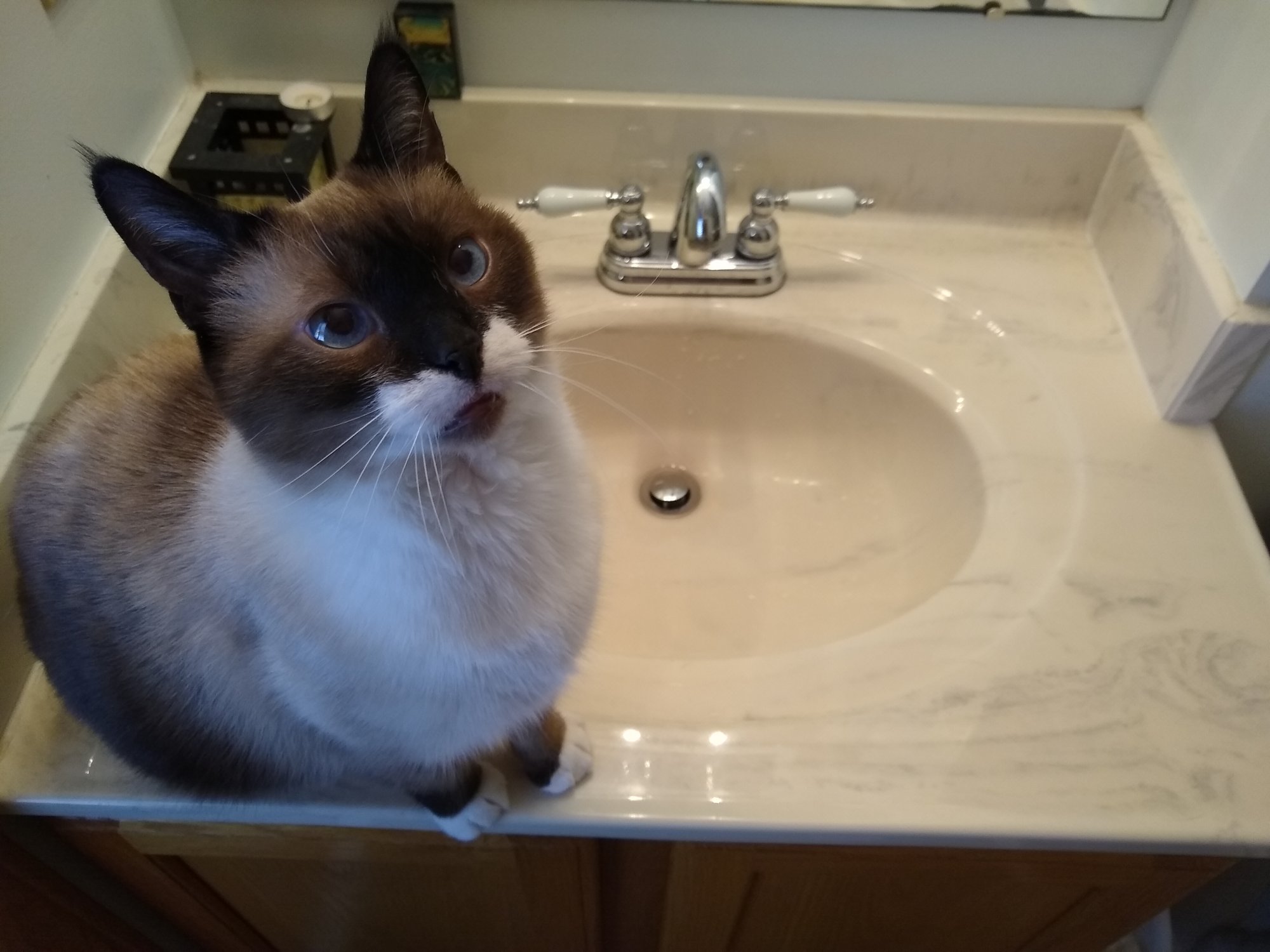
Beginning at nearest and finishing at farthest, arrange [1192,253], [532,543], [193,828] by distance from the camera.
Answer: [532,543]
[193,828]
[1192,253]

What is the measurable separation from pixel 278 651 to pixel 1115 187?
948 millimetres

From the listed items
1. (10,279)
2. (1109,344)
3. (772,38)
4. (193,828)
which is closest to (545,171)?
(772,38)

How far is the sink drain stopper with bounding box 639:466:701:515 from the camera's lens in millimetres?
992

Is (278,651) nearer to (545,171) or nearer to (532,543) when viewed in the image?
(532,543)

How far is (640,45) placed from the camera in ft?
3.00

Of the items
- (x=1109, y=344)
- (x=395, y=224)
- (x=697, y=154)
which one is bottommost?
Result: (x=1109, y=344)

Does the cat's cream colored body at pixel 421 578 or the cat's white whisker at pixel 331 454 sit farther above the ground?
the cat's white whisker at pixel 331 454

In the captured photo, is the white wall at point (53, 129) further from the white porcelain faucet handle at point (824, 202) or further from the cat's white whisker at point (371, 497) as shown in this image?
the white porcelain faucet handle at point (824, 202)

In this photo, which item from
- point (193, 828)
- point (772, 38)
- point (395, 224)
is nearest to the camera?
point (395, 224)

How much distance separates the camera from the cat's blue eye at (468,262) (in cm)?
47

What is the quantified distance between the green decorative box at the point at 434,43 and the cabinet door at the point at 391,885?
717 millimetres

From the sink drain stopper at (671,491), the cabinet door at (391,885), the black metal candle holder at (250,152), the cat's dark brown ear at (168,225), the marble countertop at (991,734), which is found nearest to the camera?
the cat's dark brown ear at (168,225)

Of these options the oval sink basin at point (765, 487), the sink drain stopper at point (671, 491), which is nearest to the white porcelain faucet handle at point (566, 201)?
the oval sink basin at point (765, 487)

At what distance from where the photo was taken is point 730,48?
0.91m
